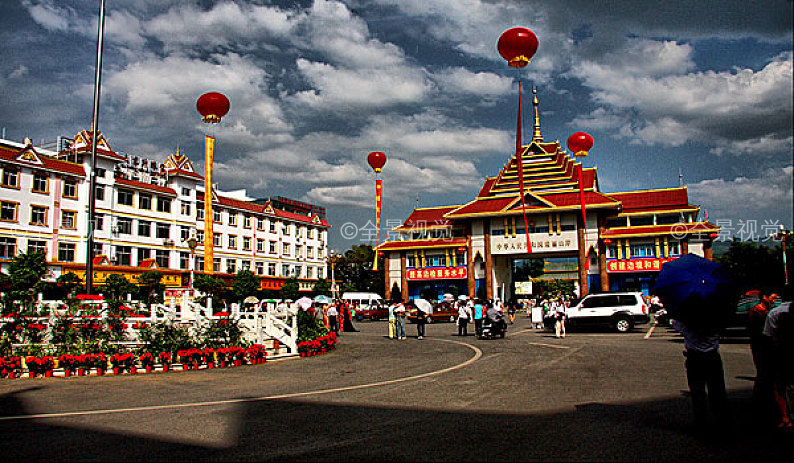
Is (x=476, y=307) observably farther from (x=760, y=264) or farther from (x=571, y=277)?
(x=571, y=277)

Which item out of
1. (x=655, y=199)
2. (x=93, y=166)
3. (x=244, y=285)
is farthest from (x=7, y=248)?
(x=655, y=199)

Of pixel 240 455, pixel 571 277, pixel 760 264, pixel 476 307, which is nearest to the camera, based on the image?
pixel 240 455

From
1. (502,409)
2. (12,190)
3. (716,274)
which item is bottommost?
(502,409)

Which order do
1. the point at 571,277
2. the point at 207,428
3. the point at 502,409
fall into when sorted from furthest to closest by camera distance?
the point at 571,277 → the point at 502,409 → the point at 207,428

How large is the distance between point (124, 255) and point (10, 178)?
32.4 ft

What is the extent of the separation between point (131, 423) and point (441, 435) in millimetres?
3938

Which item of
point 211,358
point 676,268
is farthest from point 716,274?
point 211,358

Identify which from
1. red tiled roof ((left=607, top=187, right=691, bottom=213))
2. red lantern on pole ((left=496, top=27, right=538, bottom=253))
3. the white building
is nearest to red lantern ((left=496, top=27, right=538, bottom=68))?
red lantern on pole ((left=496, top=27, right=538, bottom=253))

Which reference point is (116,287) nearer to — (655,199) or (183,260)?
(183,260)

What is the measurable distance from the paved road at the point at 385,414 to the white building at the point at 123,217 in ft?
103

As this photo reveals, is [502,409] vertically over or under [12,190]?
under

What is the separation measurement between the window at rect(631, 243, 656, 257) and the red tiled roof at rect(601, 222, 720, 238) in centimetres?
108

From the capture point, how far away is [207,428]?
694 centimetres

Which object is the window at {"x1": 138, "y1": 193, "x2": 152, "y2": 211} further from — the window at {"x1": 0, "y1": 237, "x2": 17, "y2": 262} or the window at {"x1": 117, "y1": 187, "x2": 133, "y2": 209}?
the window at {"x1": 0, "y1": 237, "x2": 17, "y2": 262}
